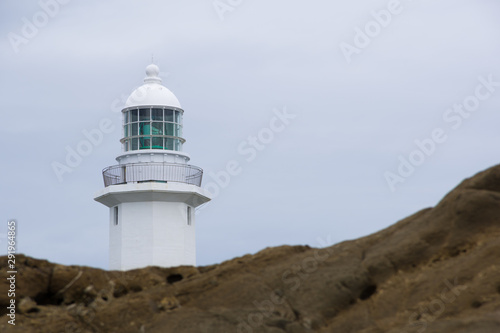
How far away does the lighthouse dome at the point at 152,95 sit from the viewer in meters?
30.1

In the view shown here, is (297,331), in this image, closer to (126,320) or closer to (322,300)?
(322,300)

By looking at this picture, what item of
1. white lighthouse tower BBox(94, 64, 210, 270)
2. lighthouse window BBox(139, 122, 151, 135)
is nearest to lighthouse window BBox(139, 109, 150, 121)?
white lighthouse tower BBox(94, 64, 210, 270)

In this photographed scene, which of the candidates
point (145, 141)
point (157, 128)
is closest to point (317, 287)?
point (145, 141)

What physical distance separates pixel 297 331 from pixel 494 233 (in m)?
4.49

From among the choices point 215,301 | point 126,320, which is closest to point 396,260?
point 215,301

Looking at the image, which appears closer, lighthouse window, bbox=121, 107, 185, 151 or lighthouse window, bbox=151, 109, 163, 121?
lighthouse window, bbox=121, 107, 185, 151

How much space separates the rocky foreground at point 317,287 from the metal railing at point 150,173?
37.2 feet

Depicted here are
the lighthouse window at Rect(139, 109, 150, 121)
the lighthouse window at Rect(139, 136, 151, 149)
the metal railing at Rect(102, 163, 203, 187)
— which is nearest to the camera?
the metal railing at Rect(102, 163, 203, 187)

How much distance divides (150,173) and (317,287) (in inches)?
551

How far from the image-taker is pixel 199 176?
101 ft

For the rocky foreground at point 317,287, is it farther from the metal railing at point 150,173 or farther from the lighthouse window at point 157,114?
the lighthouse window at point 157,114

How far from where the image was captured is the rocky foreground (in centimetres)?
1546

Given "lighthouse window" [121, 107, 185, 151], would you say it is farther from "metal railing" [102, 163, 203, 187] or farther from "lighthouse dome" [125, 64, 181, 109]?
"metal railing" [102, 163, 203, 187]

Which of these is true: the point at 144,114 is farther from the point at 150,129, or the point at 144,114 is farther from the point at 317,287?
the point at 317,287
